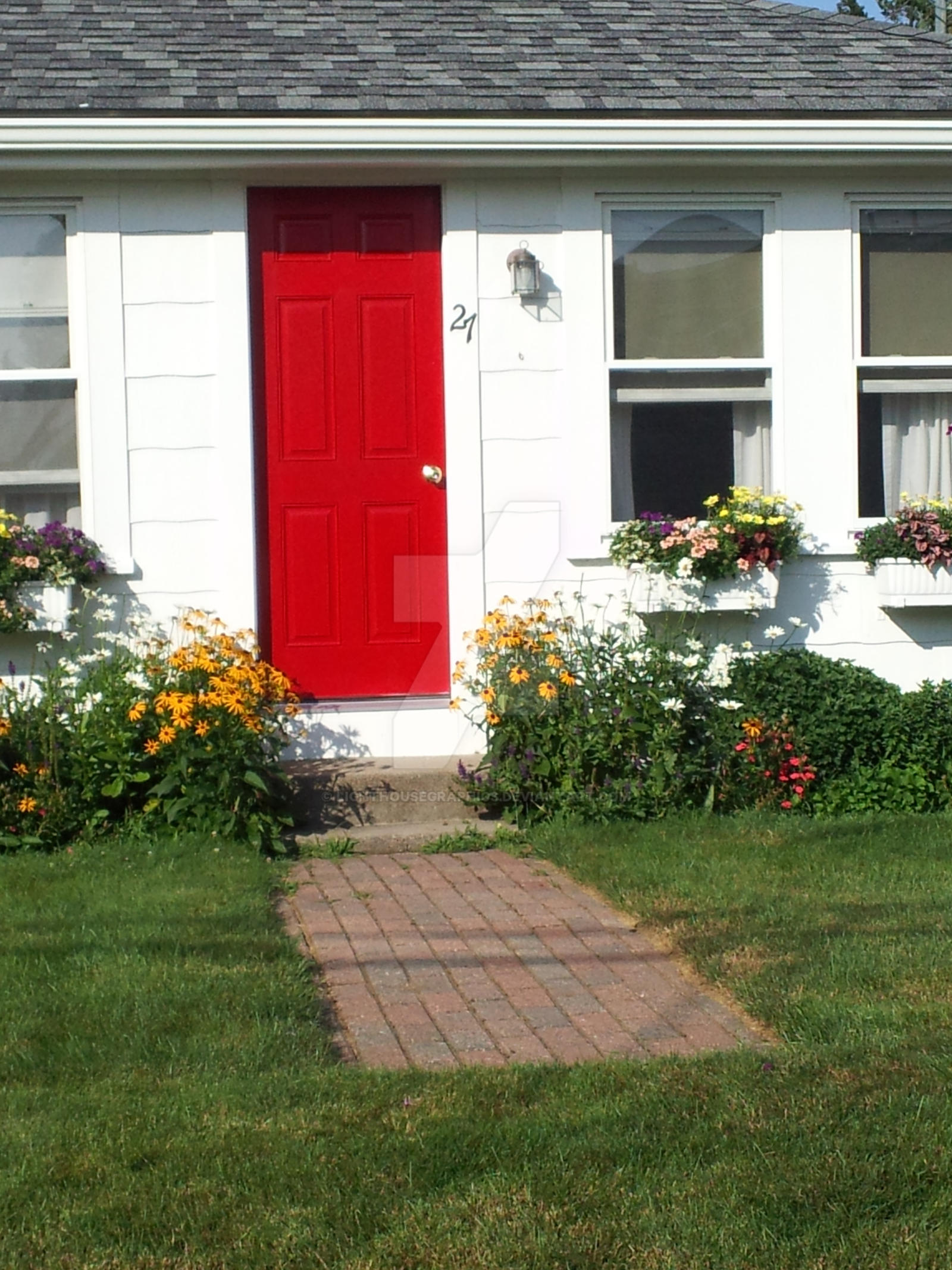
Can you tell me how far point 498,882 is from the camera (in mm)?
5598

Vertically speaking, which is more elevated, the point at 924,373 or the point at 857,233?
the point at 857,233

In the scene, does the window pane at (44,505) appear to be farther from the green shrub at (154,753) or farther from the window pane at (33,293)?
the green shrub at (154,753)

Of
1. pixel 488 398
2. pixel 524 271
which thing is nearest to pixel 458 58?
pixel 524 271

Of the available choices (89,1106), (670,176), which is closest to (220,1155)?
(89,1106)

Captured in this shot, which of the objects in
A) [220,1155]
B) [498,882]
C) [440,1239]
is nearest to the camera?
[440,1239]

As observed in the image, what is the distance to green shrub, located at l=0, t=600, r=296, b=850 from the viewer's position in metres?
5.96

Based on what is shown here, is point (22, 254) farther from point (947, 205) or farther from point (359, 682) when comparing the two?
point (947, 205)

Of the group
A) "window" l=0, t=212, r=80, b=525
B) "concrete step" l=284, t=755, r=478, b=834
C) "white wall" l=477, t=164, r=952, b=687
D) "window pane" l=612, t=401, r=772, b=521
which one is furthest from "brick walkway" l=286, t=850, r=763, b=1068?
"window" l=0, t=212, r=80, b=525

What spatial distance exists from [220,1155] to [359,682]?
13.7ft

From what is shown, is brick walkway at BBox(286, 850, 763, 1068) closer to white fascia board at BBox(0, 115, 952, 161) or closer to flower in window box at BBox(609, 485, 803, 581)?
flower in window box at BBox(609, 485, 803, 581)

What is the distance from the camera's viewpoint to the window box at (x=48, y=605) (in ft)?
21.7

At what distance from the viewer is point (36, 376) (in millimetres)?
6938

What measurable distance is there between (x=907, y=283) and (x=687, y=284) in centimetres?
118

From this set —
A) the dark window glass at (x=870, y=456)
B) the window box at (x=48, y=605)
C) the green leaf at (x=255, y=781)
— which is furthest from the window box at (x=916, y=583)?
the window box at (x=48, y=605)
